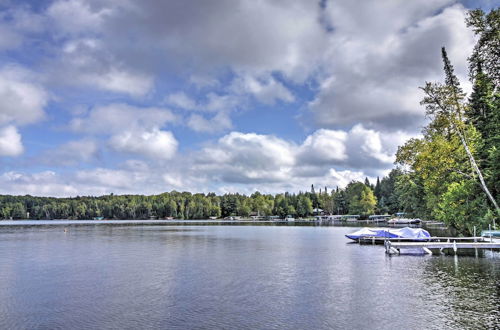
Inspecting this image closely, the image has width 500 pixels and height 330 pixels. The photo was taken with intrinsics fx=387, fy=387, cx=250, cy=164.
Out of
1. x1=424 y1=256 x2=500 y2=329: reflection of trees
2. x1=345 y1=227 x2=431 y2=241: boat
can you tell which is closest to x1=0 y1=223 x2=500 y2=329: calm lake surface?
x1=424 y1=256 x2=500 y2=329: reflection of trees

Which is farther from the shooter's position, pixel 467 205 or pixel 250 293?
pixel 467 205

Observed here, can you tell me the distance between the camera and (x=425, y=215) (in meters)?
88.3

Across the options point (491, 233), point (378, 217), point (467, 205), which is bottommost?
point (378, 217)

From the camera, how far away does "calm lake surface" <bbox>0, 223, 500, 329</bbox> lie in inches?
784

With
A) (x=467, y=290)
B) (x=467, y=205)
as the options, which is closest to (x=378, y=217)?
(x=467, y=205)

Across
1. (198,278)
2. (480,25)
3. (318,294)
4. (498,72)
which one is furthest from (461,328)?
(480,25)

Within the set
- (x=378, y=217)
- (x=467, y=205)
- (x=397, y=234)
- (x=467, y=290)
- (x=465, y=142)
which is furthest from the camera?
(x=378, y=217)

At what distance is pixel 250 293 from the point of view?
85.9 ft

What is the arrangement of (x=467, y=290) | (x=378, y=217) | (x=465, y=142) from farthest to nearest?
1. (x=378, y=217)
2. (x=465, y=142)
3. (x=467, y=290)

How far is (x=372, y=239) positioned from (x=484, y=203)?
1939cm

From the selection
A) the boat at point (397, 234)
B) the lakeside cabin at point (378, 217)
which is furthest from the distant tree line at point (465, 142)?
the lakeside cabin at point (378, 217)

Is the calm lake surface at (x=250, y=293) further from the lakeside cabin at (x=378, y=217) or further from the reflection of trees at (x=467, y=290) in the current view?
the lakeside cabin at (x=378, y=217)

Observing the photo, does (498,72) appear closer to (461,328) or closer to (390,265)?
(390,265)

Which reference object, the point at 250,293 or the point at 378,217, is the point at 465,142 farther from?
the point at 378,217
